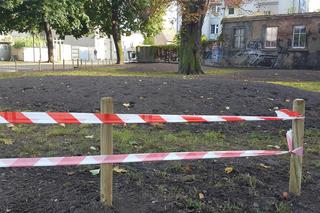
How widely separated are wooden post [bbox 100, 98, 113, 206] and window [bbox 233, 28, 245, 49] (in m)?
35.4

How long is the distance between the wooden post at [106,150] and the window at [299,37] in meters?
32.2

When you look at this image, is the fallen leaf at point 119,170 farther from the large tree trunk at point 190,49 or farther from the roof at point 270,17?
the roof at point 270,17

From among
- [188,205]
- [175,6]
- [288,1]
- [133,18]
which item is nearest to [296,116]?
[188,205]

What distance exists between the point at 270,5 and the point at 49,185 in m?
61.9

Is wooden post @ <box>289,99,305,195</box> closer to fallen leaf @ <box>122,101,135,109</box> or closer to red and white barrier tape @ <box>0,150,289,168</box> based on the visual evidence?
red and white barrier tape @ <box>0,150,289,168</box>

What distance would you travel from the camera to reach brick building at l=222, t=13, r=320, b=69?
108 ft

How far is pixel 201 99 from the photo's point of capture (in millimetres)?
9055

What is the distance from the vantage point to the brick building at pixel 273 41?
33000 millimetres

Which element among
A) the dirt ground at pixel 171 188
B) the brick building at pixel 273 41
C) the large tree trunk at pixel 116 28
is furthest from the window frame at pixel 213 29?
the dirt ground at pixel 171 188

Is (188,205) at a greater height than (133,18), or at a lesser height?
lesser

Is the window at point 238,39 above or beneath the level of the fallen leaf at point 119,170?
above

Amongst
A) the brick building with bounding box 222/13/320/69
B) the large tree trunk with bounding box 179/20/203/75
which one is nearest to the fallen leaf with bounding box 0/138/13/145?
the large tree trunk with bounding box 179/20/203/75

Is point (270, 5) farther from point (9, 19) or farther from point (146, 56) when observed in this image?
point (9, 19)

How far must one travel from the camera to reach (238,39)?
3847 centimetres
